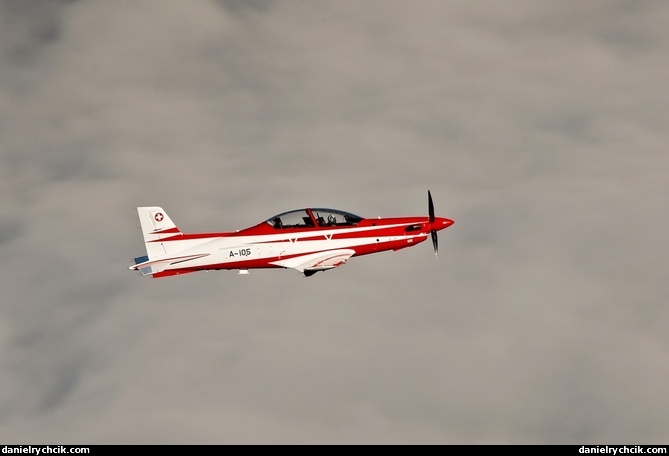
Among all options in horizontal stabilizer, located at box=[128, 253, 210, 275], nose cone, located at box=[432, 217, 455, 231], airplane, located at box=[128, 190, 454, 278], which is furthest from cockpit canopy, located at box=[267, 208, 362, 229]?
horizontal stabilizer, located at box=[128, 253, 210, 275]

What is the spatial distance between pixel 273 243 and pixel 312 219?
2.49m

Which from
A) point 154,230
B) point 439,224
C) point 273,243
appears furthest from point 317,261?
point 154,230

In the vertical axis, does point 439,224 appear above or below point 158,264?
above

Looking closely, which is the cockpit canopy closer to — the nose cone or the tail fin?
the nose cone

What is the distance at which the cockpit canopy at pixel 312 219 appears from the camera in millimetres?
53781

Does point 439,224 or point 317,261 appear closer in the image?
point 317,261

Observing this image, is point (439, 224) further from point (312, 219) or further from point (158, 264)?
point (158, 264)

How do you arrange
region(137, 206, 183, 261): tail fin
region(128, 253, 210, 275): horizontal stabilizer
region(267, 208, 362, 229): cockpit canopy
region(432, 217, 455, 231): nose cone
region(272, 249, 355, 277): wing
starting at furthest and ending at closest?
region(432, 217, 455, 231): nose cone → region(267, 208, 362, 229): cockpit canopy → region(137, 206, 183, 261): tail fin → region(272, 249, 355, 277): wing → region(128, 253, 210, 275): horizontal stabilizer

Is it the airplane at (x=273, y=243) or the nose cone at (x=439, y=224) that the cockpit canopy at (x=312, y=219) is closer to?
the airplane at (x=273, y=243)

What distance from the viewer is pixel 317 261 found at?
52.7 m

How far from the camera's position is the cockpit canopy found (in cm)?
5378

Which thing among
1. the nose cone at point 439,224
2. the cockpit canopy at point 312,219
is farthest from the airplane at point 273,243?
the nose cone at point 439,224

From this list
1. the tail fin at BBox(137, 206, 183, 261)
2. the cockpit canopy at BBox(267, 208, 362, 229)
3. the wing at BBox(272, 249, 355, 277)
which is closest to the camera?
the wing at BBox(272, 249, 355, 277)
